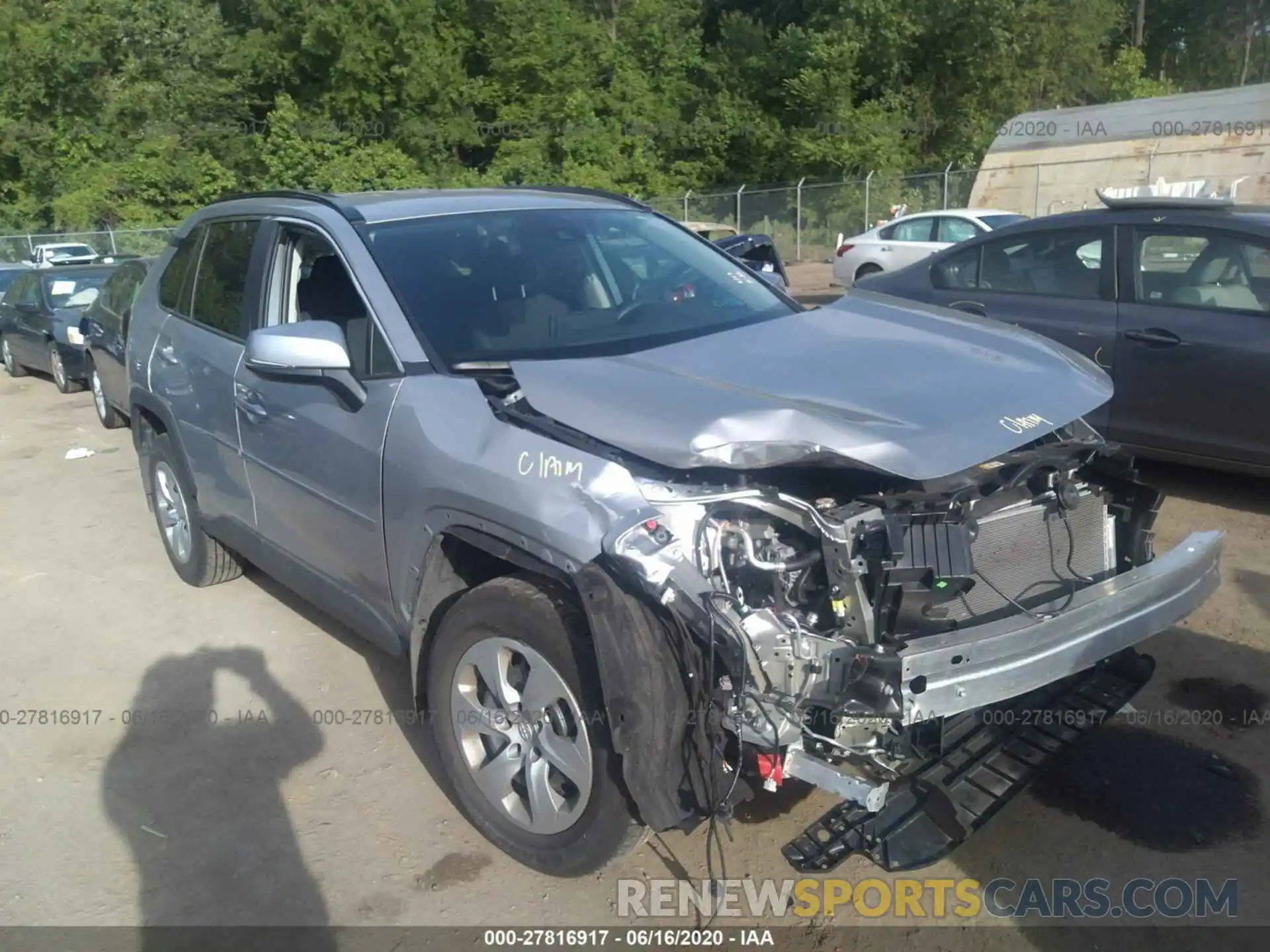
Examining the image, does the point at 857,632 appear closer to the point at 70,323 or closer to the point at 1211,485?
the point at 1211,485

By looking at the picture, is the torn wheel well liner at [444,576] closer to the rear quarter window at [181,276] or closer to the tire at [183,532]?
the tire at [183,532]

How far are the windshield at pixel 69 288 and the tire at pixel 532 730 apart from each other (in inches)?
452

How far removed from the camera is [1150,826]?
133 inches

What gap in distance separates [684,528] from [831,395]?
0.60 meters

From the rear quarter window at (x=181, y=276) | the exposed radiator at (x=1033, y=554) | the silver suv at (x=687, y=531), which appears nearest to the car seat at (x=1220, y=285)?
the silver suv at (x=687, y=531)

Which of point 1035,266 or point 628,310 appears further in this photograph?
point 1035,266

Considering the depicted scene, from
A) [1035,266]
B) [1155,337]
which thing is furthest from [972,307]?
[1155,337]

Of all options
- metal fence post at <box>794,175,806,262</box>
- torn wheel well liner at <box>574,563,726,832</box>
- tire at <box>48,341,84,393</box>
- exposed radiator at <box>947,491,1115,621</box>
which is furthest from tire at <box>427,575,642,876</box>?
metal fence post at <box>794,175,806,262</box>

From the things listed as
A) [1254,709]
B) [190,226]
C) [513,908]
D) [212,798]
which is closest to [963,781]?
[513,908]

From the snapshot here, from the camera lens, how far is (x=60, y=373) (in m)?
12.7

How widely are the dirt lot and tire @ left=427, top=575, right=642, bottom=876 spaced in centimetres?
20

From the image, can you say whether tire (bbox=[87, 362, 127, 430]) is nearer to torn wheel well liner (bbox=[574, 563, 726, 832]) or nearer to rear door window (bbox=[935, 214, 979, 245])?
torn wheel well liner (bbox=[574, 563, 726, 832])

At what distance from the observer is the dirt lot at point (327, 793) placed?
10.7 ft

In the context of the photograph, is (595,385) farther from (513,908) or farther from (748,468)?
(513,908)
